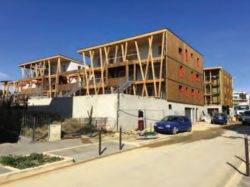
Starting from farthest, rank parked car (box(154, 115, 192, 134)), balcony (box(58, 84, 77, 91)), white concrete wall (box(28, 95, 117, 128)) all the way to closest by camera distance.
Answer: balcony (box(58, 84, 77, 91)), white concrete wall (box(28, 95, 117, 128)), parked car (box(154, 115, 192, 134))

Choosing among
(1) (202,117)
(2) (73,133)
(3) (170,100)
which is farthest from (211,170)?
(1) (202,117)

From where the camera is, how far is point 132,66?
107 feet

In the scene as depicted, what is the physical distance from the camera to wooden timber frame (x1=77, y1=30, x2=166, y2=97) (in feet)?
99.1

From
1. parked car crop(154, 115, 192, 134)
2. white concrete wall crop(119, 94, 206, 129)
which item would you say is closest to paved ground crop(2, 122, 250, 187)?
parked car crop(154, 115, 192, 134)

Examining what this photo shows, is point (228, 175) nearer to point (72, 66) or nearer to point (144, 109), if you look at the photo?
point (144, 109)

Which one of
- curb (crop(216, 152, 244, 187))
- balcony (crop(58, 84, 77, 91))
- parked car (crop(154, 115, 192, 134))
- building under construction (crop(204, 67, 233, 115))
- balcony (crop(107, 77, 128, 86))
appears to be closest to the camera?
curb (crop(216, 152, 244, 187))

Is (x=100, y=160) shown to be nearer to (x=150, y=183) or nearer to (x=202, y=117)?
(x=150, y=183)

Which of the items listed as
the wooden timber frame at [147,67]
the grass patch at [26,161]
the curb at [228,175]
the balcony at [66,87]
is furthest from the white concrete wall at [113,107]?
the curb at [228,175]

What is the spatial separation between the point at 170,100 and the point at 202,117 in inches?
494

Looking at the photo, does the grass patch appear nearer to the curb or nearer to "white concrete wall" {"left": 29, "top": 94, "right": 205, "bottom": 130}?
the curb

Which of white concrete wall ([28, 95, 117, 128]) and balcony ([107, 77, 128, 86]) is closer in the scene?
white concrete wall ([28, 95, 117, 128])

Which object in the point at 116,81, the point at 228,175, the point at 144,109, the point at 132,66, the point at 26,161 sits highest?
the point at 132,66

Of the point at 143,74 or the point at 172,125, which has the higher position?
the point at 143,74

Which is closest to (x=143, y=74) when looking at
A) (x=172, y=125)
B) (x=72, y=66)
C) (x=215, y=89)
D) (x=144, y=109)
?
(x=144, y=109)
